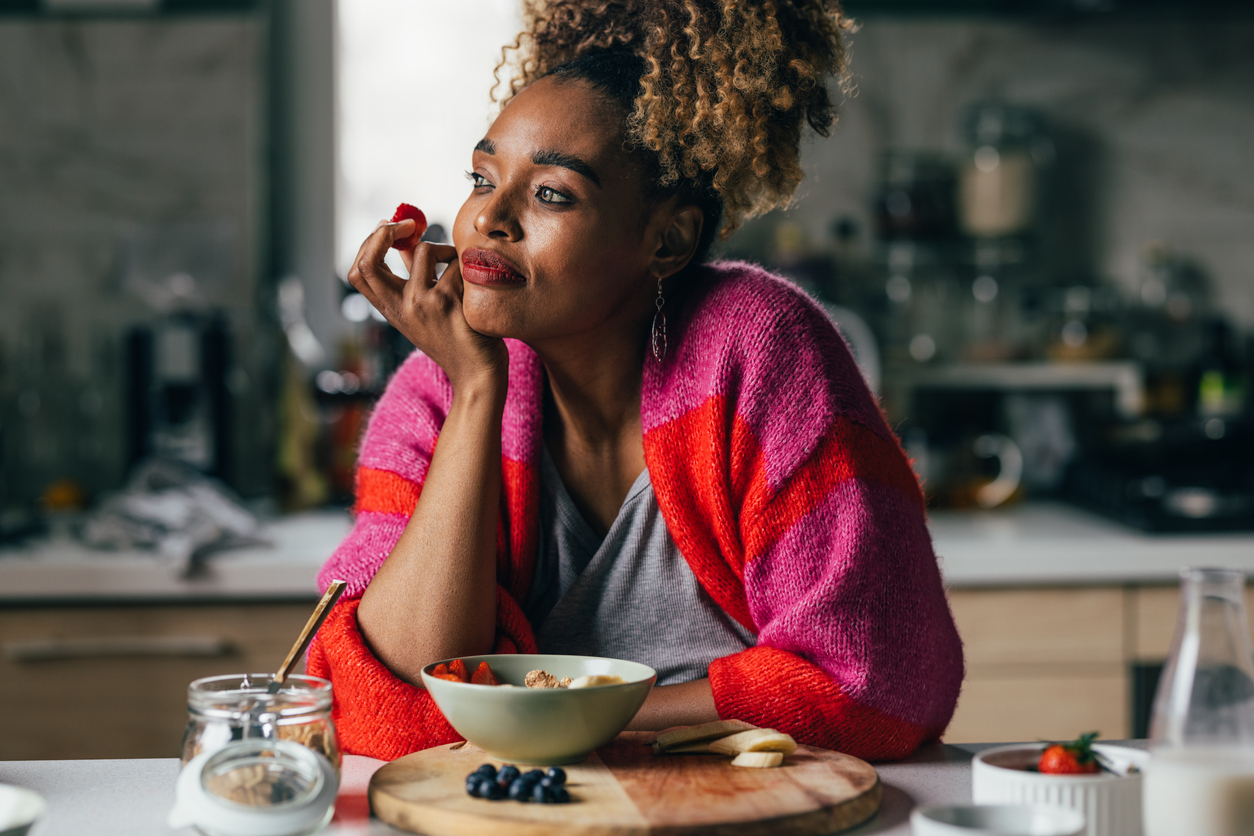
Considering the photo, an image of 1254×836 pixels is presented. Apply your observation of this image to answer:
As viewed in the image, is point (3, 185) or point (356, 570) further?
point (3, 185)

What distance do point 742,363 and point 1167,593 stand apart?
3.77 feet

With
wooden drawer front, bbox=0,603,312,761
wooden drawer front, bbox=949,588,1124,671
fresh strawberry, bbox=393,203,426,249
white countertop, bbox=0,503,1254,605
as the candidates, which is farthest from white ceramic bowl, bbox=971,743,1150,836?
wooden drawer front, bbox=0,603,312,761

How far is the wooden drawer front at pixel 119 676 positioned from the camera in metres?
1.82

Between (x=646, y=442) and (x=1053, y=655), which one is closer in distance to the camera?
(x=646, y=442)

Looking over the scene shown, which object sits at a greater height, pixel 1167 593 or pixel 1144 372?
pixel 1144 372

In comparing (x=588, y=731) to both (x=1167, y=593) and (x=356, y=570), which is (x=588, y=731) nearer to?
(x=356, y=570)

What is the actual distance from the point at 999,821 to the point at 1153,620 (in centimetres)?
141

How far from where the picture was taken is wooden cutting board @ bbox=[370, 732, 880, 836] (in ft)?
2.32

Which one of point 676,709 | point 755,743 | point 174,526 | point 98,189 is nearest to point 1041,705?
point 676,709

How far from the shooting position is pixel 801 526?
1.07m

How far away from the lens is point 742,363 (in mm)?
1135

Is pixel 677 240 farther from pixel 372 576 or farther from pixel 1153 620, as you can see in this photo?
pixel 1153 620

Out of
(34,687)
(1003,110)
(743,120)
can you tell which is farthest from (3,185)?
(1003,110)

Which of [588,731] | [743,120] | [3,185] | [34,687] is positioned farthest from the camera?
[3,185]
